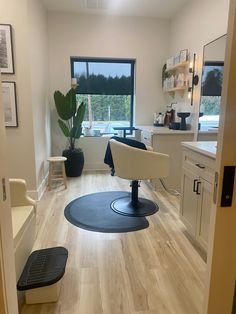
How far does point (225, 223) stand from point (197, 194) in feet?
4.32

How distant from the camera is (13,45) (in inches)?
117

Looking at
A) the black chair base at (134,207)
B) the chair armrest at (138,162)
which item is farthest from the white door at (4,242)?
the black chair base at (134,207)

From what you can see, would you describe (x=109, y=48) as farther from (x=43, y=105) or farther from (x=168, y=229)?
(x=168, y=229)

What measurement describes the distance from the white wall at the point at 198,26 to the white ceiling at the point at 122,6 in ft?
0.66

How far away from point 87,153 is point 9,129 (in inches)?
77.6

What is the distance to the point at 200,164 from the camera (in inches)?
85.1

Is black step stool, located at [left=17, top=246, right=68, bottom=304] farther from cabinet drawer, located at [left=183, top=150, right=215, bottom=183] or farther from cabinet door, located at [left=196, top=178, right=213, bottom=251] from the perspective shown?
cabinet drawer, located at [left=183, top=150, right=215, bottom=183]

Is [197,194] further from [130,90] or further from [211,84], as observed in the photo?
[130,90]

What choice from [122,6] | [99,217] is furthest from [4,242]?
[122,6]

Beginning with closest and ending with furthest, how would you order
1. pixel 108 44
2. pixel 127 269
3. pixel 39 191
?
pixel 127 269, pixel 39 191, pixel 108 44

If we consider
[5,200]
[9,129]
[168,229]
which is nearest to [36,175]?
[9,129]

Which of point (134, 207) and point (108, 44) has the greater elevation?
point (108, 44)

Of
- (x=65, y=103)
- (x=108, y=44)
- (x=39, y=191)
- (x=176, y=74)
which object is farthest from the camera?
(x=108, y=44)

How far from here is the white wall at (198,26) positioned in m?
2.97
